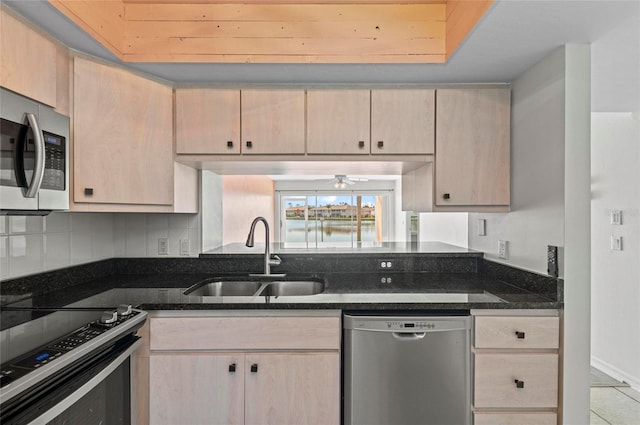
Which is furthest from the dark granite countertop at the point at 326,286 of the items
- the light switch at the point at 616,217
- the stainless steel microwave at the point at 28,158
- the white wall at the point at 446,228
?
the light switch at the point at 616,217

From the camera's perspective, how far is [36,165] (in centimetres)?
134

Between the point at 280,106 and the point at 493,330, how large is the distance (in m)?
1.57

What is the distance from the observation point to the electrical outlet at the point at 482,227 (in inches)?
91.3

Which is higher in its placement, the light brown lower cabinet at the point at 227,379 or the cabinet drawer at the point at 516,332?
the cabinet drawer at the point at 516,332

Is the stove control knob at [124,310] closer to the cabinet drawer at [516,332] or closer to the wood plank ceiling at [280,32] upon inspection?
the wood plank ceiling at [280,32]

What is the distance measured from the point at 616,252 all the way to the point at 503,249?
1473 mm

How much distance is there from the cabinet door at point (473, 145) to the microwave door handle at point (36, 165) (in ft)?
6.05

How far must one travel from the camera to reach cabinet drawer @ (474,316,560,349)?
1.62 metres

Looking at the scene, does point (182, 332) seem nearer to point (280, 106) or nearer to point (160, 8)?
point (280, 106)

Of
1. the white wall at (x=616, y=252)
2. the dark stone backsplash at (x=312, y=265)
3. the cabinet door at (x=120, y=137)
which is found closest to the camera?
the cabinet door at (x=120, y=137)

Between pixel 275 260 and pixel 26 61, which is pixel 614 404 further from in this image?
pixel 26 61

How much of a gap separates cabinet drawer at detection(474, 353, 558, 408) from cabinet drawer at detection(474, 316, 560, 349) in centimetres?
5

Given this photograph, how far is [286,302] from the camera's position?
5.36 feet

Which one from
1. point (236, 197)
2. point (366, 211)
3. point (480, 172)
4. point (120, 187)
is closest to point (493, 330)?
point (480, 172)
